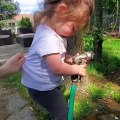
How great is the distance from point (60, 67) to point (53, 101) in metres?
0.35

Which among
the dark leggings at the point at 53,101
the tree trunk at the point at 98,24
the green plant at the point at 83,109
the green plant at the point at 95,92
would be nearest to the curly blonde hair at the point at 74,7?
the dark leggings at the point at 53,101

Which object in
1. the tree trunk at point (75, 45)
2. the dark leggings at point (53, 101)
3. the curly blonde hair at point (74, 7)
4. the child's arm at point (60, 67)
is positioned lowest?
the dark leggings at point (53, 101)

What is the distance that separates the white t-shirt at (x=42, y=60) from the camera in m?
2.09

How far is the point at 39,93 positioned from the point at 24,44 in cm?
853

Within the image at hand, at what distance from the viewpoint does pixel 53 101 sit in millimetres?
2324

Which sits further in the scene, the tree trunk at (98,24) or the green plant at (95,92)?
the tree trunk at (98,24)

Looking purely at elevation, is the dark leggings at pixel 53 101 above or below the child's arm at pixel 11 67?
below

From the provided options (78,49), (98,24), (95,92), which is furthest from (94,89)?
(98,24)

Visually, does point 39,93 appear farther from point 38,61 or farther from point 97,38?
point 97,38

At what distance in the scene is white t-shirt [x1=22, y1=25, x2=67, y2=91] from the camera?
2.09 metres

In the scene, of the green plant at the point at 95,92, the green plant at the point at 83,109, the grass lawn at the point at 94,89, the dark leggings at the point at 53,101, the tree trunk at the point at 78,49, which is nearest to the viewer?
the dark leggings at the point at 53,101

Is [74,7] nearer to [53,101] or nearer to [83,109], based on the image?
[53,101]

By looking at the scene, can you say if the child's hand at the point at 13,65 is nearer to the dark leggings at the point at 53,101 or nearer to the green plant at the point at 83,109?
the dark leggings at the point at 53,101

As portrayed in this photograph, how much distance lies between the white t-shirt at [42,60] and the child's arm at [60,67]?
40 millimetres
